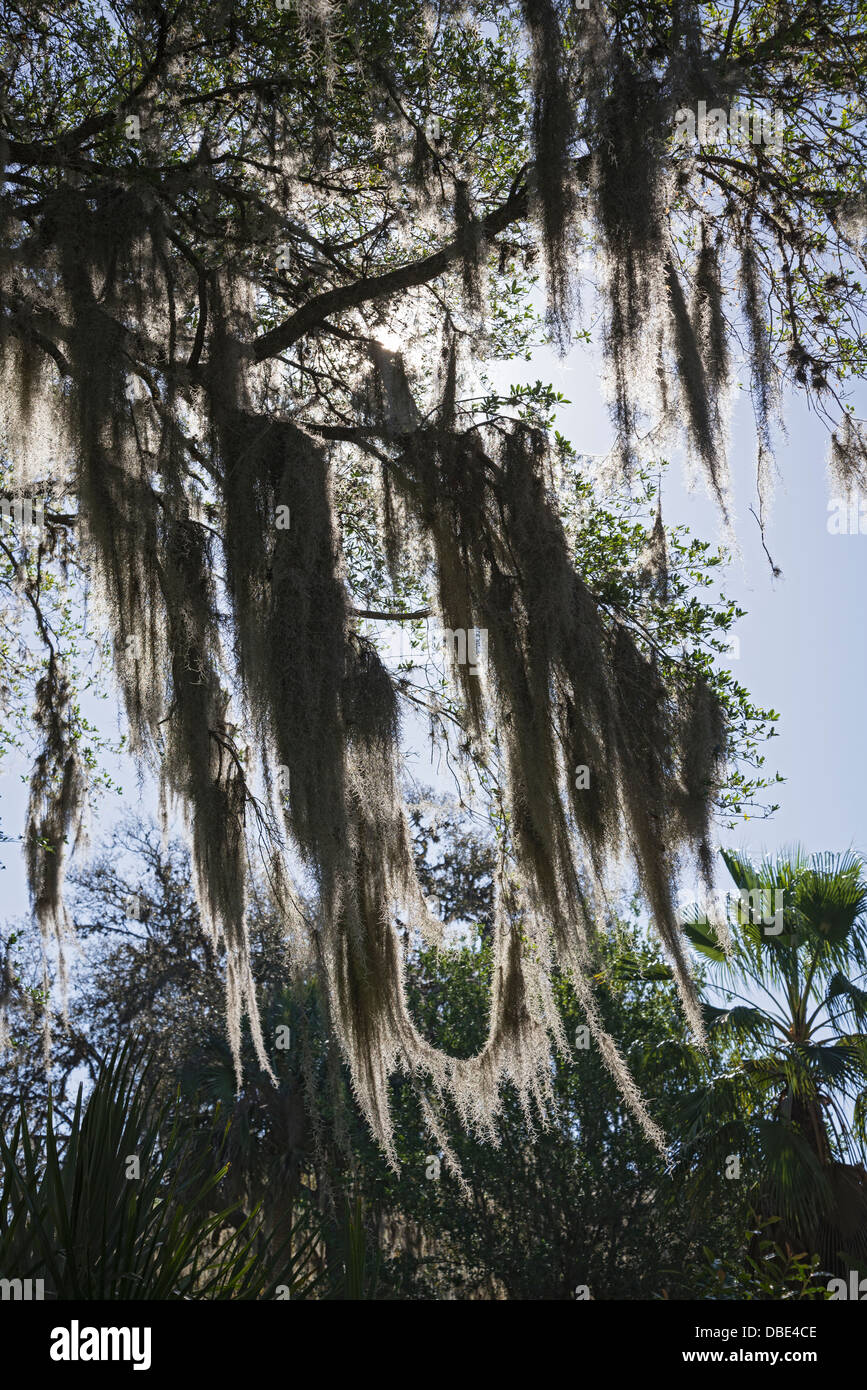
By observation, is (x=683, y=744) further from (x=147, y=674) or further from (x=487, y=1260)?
(x=487, y=1260)

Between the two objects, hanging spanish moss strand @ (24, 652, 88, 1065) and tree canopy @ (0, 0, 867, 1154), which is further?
hanging spanish moss strand @ (24, 652, 88, 1065)

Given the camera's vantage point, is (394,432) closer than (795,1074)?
Yes

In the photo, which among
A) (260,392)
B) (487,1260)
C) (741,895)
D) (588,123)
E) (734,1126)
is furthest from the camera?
(487,1260)

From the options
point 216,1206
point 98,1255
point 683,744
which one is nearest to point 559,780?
point 683,744

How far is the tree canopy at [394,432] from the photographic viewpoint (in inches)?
141

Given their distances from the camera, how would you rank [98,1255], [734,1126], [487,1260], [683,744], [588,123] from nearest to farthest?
1. [98,1255]
2. [588,123]
3. [683,744]
4. [734,1126]
5. [487,1260]

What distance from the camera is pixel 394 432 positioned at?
3.99 meters

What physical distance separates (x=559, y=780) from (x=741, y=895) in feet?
14.1

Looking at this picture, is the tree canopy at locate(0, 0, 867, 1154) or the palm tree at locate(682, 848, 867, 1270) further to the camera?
the palm tree at locate(682, 848, 867, 1270)

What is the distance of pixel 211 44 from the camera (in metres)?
4.20

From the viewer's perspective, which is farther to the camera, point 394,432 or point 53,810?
point 53,810

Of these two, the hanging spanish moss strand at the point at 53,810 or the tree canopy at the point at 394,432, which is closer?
the tree canopy at the point at 394,432

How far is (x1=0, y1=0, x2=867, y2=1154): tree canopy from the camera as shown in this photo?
3.59 m

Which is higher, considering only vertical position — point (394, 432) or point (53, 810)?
point (394, 432)
